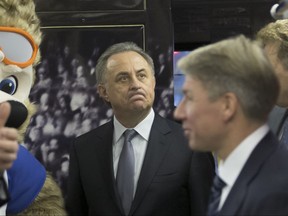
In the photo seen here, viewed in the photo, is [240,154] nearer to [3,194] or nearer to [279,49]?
[3,194]

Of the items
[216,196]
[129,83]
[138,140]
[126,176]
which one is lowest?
[126,176]

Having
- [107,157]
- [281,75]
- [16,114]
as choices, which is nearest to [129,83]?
[107,157]

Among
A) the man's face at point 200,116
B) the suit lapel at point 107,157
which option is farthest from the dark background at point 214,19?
the man's face at point 200,116

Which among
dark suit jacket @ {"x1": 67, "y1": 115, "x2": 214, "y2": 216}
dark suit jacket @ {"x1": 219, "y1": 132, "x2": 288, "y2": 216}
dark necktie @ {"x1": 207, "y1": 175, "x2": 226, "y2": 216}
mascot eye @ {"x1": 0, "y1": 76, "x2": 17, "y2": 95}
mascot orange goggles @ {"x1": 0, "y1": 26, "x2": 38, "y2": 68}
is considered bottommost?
dark suit jacket @ {"x1": 67, "y1": 115, "x2": 214, "y2": 216}

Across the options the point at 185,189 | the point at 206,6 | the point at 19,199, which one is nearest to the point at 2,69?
the point at 19,199

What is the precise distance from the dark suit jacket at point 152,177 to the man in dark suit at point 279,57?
384 mm

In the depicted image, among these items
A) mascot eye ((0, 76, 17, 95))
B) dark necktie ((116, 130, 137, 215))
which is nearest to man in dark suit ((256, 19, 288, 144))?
dark necktie ((116, 130, 137, 215))

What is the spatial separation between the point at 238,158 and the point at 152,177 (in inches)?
36.5

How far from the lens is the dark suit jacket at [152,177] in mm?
2330

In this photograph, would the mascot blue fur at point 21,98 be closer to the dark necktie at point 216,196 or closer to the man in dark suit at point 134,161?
the man in dark suit at point 134,161

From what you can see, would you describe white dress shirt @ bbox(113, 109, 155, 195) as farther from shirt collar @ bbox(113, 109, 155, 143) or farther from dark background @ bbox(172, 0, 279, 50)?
dark background @ bbox(172, 0, 279, 50)

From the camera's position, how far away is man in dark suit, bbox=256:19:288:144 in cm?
252

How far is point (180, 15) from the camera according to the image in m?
5.67

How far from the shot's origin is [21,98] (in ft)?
7.83
